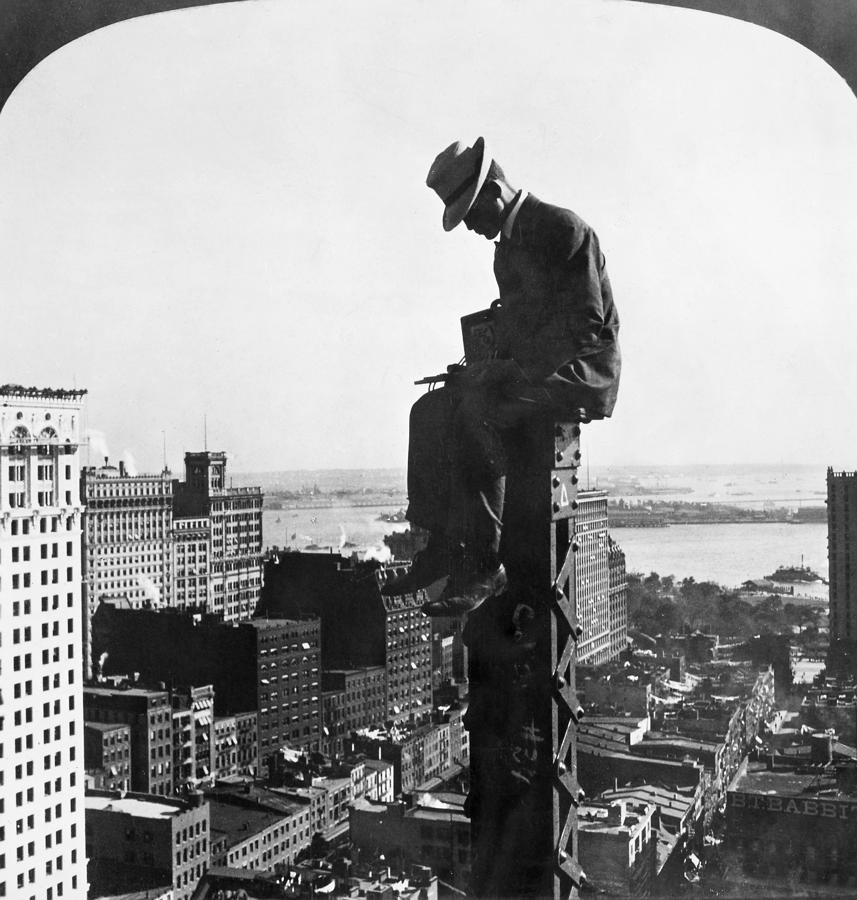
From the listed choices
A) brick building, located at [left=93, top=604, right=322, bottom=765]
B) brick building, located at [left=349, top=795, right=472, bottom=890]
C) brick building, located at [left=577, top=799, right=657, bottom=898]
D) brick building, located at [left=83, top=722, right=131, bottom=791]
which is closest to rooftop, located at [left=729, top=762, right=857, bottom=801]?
brick building, located at [left=577, top=799, right=657, bottom=898]

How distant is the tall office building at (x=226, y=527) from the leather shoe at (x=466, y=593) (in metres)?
3.67

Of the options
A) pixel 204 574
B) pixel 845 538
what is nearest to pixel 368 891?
pixel 204 574

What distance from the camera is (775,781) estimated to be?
551 cm

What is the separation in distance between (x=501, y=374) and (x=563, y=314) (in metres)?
0.15

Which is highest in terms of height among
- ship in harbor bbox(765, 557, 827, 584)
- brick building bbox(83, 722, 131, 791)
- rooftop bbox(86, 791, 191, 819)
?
ship in harbor bbox(765, 557, 827, 584)

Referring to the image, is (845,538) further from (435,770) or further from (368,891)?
(368,891)

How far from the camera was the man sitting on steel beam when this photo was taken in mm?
1524

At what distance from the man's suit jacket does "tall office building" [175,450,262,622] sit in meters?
3.68

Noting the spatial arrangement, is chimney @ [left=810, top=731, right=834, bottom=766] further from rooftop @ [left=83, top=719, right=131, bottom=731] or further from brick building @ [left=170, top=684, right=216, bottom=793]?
rooftop @ [left=83, top=719, right=131, bottom=731]

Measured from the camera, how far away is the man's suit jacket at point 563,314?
1527 millimetres

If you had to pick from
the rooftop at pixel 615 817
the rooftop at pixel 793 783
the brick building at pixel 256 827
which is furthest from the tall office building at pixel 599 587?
the brick building at pixel 256 827

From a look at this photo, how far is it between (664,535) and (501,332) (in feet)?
12.9

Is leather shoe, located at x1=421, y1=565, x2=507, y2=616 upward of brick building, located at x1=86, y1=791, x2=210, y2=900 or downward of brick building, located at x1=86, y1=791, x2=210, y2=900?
upward

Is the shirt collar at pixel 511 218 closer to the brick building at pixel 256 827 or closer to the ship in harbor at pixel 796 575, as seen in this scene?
the ship in harbor at pixel 796 575
